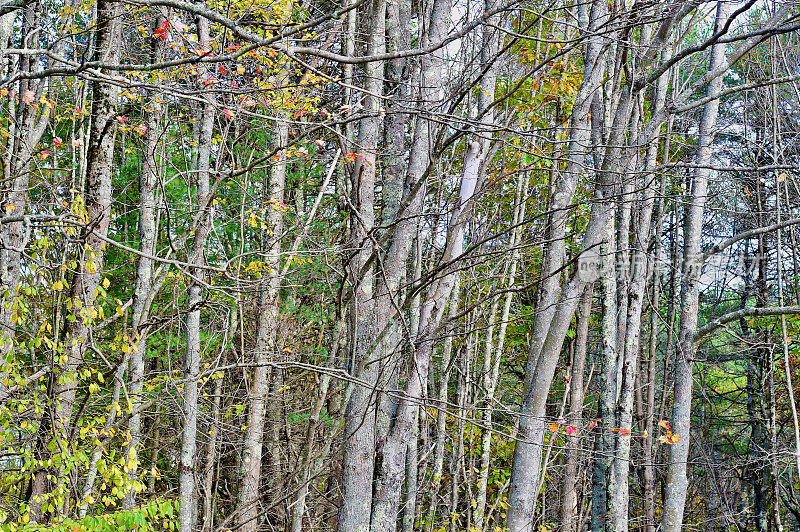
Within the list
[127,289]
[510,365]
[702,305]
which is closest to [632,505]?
[510,365]

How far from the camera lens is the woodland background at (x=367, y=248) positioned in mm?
4465

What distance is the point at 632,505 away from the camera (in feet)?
42.5

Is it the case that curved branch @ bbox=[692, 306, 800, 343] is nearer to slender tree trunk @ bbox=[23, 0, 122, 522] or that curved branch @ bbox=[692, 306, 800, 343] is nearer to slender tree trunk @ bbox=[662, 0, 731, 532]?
slender tree trunk @ bbox=[662, 0, 731, 532]

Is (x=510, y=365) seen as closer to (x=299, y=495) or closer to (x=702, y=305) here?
(x=702, y=305)

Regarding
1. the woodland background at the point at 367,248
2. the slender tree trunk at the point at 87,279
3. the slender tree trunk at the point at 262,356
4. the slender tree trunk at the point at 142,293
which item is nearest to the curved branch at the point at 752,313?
the woodland background at the point at 367,248

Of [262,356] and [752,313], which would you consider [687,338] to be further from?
[262,356]

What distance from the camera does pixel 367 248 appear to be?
5.38m

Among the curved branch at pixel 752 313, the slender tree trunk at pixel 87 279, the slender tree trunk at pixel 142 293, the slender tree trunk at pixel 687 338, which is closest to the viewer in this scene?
the slender tree trunk at pixel 87 279

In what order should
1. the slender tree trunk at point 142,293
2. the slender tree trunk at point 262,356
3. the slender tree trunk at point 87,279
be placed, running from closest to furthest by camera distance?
the slender tree trunk at point 87,279
the slender tree trunk at point 142,293
the slender tree trunk at point 262,356

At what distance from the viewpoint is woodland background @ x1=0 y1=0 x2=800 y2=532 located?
4.46m

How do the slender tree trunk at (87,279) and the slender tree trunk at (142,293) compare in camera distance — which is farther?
the slender tree trunk at (142,293)

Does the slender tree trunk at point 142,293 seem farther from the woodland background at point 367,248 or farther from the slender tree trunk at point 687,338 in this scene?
the slender tree trunk at point 687,338

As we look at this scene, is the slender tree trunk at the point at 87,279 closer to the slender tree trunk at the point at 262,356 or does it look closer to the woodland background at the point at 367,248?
the woodland background at the point at 367,248

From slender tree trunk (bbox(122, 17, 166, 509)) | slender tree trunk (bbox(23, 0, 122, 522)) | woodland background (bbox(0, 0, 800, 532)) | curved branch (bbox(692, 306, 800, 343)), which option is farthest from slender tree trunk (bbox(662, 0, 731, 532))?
slender tree trunk (bbox(23, 0, 122, 522))
